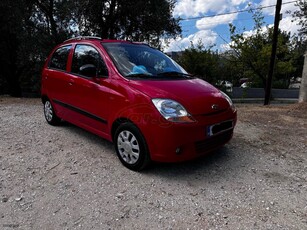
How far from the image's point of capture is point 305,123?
20.1 ft

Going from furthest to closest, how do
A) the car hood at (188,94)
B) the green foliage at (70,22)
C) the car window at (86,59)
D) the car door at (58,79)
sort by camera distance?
the green foliage at (70,22), the car door at (58,79), the car window at (86,59), the car hood at (188,94)

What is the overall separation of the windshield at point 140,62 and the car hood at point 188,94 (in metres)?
0.28

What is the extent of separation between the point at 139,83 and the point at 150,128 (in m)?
0.64

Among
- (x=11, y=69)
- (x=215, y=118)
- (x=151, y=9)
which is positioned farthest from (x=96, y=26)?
(x=215, y=118)

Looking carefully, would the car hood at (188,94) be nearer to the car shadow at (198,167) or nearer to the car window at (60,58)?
the car shadow at (198,167)

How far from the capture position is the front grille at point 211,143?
327cm

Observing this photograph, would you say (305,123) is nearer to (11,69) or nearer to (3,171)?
(3,171)

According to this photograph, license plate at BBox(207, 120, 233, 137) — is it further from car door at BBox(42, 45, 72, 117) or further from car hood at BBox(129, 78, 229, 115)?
car door at BBox(42, 45, 72, 117)

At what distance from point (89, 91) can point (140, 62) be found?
869mm

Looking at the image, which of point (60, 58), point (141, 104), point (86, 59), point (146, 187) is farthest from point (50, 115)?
point (146, 187)

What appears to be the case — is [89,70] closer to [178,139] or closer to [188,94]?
[188,94]

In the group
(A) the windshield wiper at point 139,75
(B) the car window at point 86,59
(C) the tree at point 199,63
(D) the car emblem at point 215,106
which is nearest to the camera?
(D) the car emblem at point 215,106

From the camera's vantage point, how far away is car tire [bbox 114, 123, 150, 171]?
128 inches

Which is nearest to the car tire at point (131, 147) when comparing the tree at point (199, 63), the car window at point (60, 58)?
the car window at point (60, 58)
